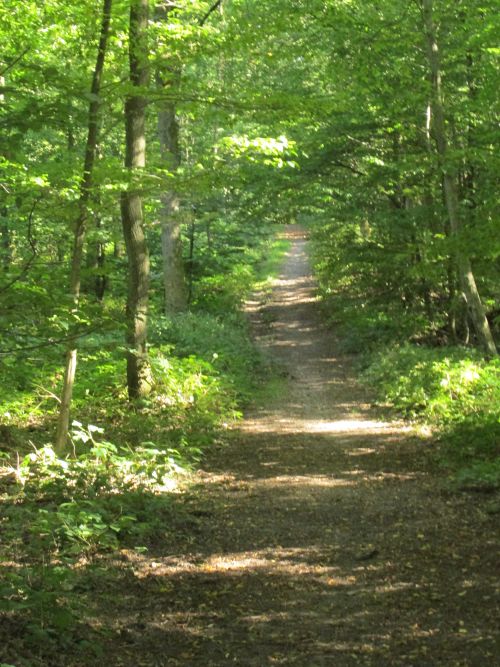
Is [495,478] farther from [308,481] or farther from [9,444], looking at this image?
[9,444]

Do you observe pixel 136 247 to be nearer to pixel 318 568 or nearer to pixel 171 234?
pixel 171 234

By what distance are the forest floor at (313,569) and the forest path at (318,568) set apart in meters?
0.01

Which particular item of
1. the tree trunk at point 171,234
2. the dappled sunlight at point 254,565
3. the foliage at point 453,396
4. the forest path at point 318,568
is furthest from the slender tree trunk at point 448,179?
the dappled sunlight at point 254,565

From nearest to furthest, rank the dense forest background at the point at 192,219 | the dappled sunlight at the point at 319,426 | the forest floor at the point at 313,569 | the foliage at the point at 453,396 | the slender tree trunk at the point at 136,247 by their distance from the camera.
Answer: the forest floor at the point at 313,569
the dense forest background at the point at 192,219
the foliage at the point at 453,396
the slender tree trunk at the point at 136,247
the dappled sunlight at the point at 319,426

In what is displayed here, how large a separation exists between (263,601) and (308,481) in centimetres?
318

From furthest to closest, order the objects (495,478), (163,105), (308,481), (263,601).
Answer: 1. (163,105)
2. (308,481)
3. (495,478)
4. (263,601)

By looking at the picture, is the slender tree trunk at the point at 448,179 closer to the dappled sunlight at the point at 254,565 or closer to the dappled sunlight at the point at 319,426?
the dappled sunlight at the point at 319,426

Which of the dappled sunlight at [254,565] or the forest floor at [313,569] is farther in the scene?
the dappled sunlight at [254,565]

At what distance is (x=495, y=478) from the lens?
754cm

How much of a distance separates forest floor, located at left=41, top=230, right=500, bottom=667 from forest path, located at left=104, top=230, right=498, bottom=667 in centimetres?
1

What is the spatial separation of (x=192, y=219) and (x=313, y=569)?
986 cm

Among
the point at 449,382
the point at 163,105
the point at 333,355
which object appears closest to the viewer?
the point at 163,105

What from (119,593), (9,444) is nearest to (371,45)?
(9,444)

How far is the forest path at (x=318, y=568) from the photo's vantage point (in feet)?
14.6
